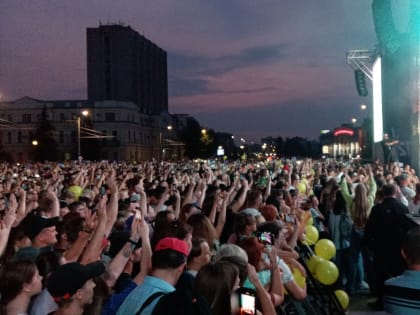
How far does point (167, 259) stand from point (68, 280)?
673 mm

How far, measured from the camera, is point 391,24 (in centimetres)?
2838

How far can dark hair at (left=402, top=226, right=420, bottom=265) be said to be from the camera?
12.7 ft

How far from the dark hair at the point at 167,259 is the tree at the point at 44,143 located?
86.6 m

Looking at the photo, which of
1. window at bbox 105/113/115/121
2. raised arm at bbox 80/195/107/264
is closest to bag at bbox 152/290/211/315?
raised arm at bbox 80/195/107/264

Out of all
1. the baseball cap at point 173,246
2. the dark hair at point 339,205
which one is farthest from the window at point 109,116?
the baseball cap at point 173,246

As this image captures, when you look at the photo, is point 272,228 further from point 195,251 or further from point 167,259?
point 167,259

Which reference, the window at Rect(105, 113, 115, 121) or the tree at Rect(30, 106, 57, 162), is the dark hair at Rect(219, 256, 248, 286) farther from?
the window at Rect(105, 113, 115, 121)

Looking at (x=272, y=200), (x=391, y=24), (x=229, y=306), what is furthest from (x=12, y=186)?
(x=391, y=24)

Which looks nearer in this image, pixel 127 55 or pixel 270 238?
pixel 270 238

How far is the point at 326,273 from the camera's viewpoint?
6.44m

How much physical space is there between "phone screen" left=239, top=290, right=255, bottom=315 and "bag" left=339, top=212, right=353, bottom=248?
607 centimetres

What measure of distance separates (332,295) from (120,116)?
97489 millimetres

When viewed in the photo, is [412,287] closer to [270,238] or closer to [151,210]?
[270,238]

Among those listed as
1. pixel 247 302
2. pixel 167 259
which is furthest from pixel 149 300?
pixel 247 302
